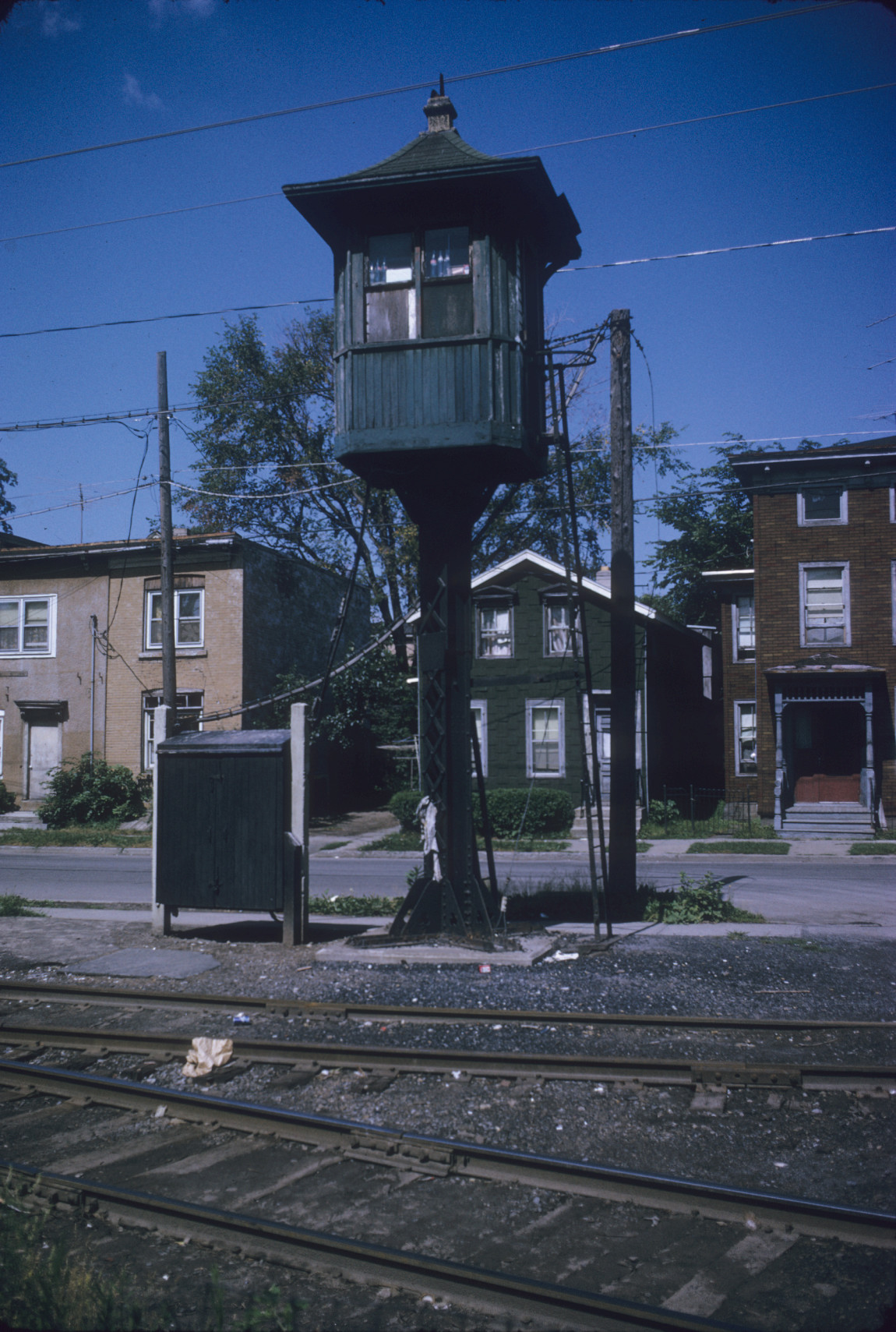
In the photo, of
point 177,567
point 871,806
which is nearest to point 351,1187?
point 871,806

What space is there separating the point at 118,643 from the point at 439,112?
2127 centimetres

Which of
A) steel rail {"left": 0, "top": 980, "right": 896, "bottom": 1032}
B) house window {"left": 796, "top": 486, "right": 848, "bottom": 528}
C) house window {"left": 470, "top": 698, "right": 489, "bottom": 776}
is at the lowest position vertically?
steel rail {"left": 0, "top": 980, "right": 896, "bottom": 1032}

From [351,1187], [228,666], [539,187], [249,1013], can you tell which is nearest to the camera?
[351,1187]

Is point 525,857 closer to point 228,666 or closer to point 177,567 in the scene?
point 228,666

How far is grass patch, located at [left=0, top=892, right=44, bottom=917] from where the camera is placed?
15.0 meters

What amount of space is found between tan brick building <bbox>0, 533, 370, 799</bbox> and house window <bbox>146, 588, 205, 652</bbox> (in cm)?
3

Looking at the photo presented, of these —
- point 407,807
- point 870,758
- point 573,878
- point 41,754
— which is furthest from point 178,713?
point 870,758

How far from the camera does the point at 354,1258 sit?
435cm

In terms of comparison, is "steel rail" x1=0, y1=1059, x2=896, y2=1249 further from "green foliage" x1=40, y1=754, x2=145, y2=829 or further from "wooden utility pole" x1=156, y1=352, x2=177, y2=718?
"green foliage" x1=40, y1=754, x2=145, y2=829

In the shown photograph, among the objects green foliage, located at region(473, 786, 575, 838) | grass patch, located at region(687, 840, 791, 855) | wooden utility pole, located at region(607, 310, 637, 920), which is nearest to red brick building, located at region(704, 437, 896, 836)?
grass patch, located at region(687, 840, 791, 855)

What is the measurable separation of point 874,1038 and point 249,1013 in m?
5.26

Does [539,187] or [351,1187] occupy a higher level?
[539,187]

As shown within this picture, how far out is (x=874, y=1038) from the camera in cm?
777

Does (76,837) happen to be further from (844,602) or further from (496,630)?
(844,602)
